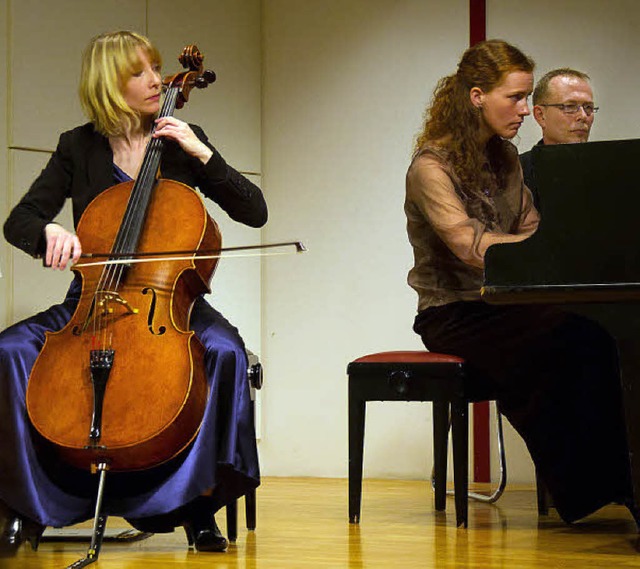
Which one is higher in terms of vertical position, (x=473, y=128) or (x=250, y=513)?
(x=473, y=128)

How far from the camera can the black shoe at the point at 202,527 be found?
257cm

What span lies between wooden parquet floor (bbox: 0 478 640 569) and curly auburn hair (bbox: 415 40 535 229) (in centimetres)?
81

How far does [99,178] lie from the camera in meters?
2.85

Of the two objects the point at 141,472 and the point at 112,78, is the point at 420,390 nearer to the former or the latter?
the point at 141,472

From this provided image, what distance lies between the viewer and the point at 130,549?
8.66ft

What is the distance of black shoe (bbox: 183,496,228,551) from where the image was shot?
2566mm

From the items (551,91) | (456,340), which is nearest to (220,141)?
(551,91)

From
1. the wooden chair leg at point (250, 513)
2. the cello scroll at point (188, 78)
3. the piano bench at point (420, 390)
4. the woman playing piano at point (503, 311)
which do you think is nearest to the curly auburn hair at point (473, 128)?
the woman playing piano at point (503, 311)

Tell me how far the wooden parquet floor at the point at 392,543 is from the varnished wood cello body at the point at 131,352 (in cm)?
25

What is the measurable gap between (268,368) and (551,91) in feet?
5.20

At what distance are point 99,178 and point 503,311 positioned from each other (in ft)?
3.54

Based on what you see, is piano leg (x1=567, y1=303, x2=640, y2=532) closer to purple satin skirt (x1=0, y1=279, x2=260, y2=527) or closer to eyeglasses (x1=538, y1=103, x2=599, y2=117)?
purple satin skirt (x1=0, y1=279, x2=260, y2=527)

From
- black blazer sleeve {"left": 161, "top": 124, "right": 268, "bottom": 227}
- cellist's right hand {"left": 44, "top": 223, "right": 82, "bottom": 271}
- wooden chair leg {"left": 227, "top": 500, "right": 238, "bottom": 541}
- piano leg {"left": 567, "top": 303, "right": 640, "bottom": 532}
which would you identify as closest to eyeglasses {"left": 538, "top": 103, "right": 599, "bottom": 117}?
black blazer sleeve {"left": 161, "top": 124, "right": 268, "bottom": 227}

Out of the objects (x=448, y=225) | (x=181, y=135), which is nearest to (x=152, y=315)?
(x=181, y=135)
